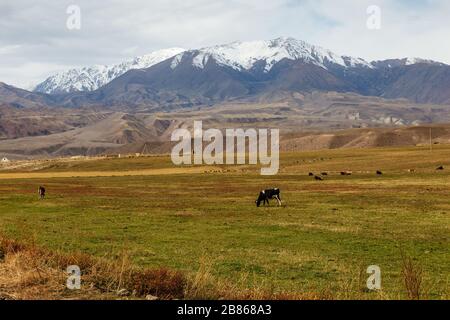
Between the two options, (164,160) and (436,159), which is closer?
(436,159)

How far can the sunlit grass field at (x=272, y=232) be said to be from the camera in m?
21.9

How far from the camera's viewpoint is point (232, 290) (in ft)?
43.5

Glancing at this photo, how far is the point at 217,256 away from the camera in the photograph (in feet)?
85.7

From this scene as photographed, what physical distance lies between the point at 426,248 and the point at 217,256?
35.6 ft

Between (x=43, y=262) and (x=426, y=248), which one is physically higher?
(x=43, y=262)

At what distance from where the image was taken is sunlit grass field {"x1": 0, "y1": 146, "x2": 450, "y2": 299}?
71.9 ft

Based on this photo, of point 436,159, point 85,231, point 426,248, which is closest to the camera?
point 426,248

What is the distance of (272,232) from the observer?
3494cm

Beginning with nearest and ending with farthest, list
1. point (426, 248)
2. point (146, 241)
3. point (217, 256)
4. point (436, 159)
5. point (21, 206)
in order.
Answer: point (217, 256) < point (426, 248) < point (146, 241) < point (21, 206) < point (436, 159)

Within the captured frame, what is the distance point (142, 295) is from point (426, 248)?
1968cm
